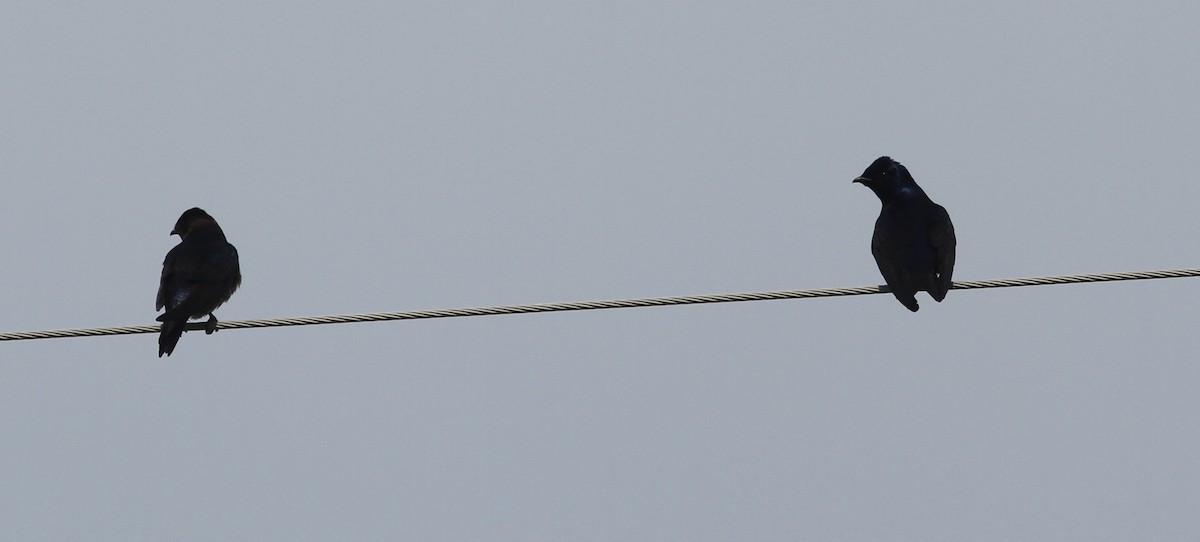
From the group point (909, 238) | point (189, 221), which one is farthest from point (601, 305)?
point (189, 221)

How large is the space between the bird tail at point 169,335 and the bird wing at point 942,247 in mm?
4431

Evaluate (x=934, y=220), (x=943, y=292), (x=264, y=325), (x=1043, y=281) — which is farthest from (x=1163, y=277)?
(x=264, y=325)

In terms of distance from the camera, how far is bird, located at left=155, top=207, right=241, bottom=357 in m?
10.3

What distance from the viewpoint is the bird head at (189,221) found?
39.9 ft

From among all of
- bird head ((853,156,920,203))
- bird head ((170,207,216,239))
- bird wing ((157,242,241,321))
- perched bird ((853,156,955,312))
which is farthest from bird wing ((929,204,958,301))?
bird head ((170,207,216,239))

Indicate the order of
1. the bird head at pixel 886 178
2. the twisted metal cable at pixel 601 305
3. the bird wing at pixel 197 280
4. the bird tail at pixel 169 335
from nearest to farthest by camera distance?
1. the twisted metal cable at pixel 601 305
2. the bird tail at pixel 169 335
3. the bird wing at pixel 197 280
4. the bird head at pixel 886 178

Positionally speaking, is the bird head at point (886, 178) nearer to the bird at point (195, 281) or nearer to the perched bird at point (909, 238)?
the perched bird at point (909, 238)

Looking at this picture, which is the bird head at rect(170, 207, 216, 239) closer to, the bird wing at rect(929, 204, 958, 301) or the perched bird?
the perched bird

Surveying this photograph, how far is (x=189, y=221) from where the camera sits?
486 inches

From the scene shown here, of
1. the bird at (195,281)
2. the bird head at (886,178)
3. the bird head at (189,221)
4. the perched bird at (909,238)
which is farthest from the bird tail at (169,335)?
the bird head at (886,178)

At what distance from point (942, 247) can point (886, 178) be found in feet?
4.04

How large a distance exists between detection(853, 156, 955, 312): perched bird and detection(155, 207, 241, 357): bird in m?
4.04

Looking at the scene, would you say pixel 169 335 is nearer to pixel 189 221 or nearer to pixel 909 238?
pixel 189 221

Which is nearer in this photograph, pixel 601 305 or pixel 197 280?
pixel 601 305
